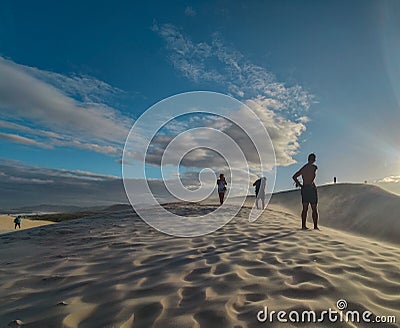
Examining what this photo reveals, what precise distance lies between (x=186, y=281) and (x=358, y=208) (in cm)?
1968

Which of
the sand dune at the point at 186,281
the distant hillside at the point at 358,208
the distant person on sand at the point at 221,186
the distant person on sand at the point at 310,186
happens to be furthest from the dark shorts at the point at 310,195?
the distant hillside at the point at 358,208

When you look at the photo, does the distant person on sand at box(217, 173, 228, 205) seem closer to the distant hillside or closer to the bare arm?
the bare arm

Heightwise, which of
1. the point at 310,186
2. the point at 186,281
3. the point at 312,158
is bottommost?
the point at 186,281

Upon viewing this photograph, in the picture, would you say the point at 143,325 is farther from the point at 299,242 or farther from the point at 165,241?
the point at 299,242

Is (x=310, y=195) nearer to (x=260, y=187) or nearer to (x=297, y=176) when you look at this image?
(x=297, y=176)

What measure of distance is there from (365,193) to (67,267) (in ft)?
75.2

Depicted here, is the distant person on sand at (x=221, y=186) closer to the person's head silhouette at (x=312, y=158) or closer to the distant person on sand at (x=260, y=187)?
the distant person on sand at (x=260, y=187)

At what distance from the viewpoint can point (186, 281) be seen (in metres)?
3.66

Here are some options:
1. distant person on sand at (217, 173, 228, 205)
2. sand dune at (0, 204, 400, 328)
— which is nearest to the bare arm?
sand dune at (0, 204, 400, 328)

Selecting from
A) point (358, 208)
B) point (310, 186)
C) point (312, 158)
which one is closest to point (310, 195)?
point (310, 186)

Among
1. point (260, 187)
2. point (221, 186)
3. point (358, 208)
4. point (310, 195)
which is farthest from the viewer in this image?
point (358, 208)

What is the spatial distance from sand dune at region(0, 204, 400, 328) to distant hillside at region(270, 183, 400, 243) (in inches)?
441

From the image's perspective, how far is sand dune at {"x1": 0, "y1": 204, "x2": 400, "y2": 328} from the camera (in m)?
2.82

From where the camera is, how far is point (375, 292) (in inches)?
131
